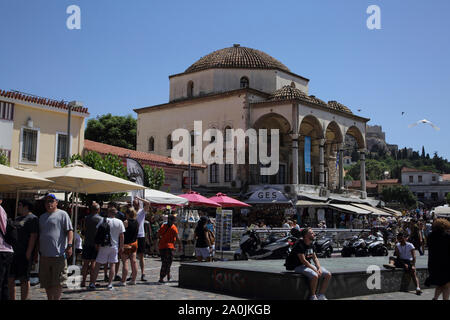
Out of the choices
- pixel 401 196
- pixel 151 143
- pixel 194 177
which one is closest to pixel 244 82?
pixel 194 177

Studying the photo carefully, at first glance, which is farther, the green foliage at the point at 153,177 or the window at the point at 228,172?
the window at the point at 228,172

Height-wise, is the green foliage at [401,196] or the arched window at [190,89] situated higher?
the arched window at [190,89]

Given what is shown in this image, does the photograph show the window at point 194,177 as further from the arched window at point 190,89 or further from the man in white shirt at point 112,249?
the man in white shirt at point 112,249

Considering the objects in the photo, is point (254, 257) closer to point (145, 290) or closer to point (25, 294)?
point (145, 290)

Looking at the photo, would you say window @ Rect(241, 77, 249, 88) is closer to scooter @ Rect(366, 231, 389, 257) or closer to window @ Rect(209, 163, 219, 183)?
window @ Rect(209, 163, 219, 183)

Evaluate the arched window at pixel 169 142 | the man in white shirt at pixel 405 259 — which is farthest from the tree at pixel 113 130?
the man in white shirt at pixel 405 259

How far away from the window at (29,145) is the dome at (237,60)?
59.1ft

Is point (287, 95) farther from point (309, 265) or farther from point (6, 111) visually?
point (309, 265)

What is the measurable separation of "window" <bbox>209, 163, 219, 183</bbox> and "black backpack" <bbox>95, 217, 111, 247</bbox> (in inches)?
1046

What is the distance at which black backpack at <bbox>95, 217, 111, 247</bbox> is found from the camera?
9.09 meters

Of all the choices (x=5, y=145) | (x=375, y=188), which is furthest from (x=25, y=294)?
(x=375, y=188)

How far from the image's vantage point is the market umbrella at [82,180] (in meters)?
10.2

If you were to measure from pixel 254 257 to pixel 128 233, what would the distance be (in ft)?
20.1

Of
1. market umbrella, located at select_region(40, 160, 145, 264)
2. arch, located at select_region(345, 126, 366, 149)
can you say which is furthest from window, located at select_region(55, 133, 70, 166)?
arch, located at select_region(345, 126, 366, 149)
